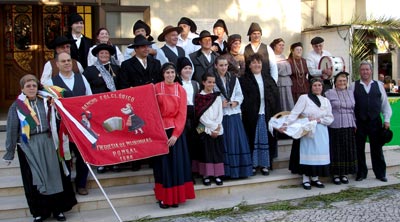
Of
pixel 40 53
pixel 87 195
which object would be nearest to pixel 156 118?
pixel 87 195

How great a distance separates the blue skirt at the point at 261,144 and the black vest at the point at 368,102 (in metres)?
1.46

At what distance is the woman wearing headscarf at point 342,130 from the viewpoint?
6973 millimetres

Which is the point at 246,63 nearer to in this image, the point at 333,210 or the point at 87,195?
the point at 333,210

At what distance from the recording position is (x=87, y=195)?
6.09 m

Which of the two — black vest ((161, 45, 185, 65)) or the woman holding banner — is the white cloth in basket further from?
black vest ((161, 45, 185, 65))

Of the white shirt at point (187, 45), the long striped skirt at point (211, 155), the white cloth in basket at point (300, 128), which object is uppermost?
the white shirt at point (187, 45)

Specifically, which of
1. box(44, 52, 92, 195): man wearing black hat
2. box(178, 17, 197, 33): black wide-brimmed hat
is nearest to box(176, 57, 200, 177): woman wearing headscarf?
box(44, 52, 92, 195): man wearing black hat

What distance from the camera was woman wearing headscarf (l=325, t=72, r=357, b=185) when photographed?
6.97 metres

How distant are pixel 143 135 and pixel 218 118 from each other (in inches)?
48.4

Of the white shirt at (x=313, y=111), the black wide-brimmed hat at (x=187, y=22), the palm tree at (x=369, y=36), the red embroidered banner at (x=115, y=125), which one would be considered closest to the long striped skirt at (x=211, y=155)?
the red embroidered banner at (x=115, y=125)

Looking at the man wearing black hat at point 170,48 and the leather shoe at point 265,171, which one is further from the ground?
the man wearing black hat at point 170,48

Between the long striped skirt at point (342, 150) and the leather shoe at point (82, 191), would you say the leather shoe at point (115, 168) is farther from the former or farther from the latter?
the long striped skirt at point (342, 150)

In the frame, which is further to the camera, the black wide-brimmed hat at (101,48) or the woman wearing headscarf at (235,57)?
the woman wearing headscarf at (235,57)

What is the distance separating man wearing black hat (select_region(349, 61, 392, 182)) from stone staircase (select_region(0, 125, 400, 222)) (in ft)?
1.09
